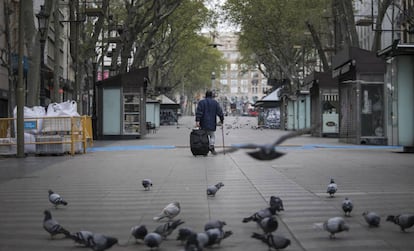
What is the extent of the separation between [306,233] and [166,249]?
160cm

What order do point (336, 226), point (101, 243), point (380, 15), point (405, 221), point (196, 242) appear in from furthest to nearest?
point (380, 15)
point (405, 221)
point (336, 226)
point (101, 243)
point (196, 242)

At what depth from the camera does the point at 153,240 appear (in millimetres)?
5324

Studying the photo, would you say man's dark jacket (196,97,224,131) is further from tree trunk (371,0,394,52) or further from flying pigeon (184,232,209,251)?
flying pigeon (184,232,209,251)

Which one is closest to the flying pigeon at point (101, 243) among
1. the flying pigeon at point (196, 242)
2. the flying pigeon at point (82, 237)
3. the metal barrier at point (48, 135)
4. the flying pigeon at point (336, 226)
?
the flying pigeon at point (82, 237)

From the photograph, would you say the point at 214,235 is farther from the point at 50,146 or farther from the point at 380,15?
the point at 380,15

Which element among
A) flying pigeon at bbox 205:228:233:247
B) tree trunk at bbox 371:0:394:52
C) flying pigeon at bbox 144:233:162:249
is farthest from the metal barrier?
flying pigeon at bbox 205:228:233:247

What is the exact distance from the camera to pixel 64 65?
5512 centimetres

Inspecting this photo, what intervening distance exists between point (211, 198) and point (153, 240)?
3639 millimetres

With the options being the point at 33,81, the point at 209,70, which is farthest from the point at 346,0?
the point at 209,70

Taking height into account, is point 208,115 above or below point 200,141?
above

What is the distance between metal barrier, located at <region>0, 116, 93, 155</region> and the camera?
18.7m

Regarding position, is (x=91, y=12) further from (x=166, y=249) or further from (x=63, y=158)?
(x=166, y=249)

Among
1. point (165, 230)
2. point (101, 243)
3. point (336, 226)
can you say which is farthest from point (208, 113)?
point (101, 243)

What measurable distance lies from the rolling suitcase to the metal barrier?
14.3 feet
